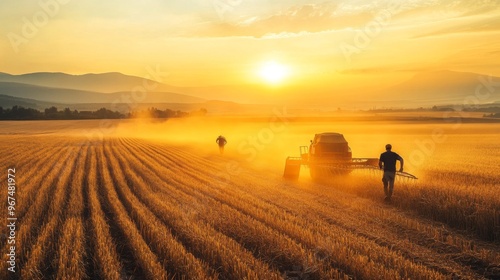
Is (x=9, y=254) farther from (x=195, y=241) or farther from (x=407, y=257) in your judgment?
(x=407, y=257)

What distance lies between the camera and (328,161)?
1858 cm

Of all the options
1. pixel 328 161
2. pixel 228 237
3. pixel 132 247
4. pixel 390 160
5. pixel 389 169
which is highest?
pixel 390 160

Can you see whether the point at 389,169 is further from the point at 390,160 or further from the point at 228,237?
the point at 228,237

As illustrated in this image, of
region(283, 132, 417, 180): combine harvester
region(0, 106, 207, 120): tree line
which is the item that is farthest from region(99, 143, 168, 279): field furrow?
region(0, 106, 207, 120): tree line

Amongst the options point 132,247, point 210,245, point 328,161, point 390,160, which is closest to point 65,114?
point 328,161

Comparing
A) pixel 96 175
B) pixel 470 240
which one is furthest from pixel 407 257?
pixel 96 175

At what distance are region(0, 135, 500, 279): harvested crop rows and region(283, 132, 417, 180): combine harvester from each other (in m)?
2.03

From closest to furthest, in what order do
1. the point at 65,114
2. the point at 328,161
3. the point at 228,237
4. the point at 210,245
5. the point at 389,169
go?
the point at 210,245, the point at 228,237, the point at 389,169, the point at 328,161, the point at 65,114

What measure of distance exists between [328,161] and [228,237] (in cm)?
Answer: 1052

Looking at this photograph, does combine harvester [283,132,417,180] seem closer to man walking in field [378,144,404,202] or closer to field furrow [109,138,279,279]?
man walking in field [378,144,404,202]

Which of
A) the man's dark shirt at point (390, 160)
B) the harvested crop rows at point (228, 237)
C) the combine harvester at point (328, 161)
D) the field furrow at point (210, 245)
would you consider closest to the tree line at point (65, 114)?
the combine harvester at point (328, 161)

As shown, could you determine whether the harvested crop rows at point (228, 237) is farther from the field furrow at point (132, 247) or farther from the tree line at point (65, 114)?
the tree line at point (65, 114)

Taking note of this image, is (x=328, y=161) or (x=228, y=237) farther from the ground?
(x=328, y=161)

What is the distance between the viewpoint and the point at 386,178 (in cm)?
1335
